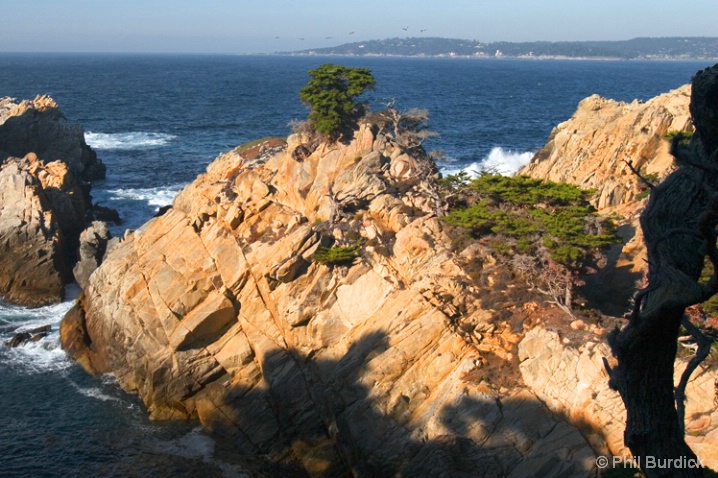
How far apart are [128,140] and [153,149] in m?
8.15

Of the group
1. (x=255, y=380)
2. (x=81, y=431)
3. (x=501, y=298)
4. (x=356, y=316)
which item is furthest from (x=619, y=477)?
(x=81, y=431)

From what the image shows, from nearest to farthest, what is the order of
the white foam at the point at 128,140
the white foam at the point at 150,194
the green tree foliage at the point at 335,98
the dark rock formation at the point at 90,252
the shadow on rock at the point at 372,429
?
the shadow on rock at the point at 372,429, the green tree foliage at the point at 335,98, the dark rock formation at the point at 90,252, the white foam at the point at 150,194, the white foam at the point at 128,140

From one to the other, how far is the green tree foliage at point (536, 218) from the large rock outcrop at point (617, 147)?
11.2ft

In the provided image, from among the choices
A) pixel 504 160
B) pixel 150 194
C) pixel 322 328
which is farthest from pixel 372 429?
pixel 504 160

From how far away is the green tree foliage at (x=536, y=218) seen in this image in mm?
22734

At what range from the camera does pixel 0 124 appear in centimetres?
5559

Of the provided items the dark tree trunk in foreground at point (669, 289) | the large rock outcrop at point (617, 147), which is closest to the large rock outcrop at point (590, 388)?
the dark tree trunk in foreground at point (669, 289)

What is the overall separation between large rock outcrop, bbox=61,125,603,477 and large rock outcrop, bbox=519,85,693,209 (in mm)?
7251

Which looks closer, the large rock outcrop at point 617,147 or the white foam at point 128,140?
the large rock outcrop at point 617,147

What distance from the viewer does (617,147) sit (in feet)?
100

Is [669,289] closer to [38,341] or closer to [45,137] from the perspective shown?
[38,341]

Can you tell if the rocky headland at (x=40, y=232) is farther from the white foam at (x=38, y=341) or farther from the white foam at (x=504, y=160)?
the white foam at (x=504, y=160)

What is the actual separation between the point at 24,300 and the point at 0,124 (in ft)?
83.4

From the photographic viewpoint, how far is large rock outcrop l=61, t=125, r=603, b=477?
2027cm
